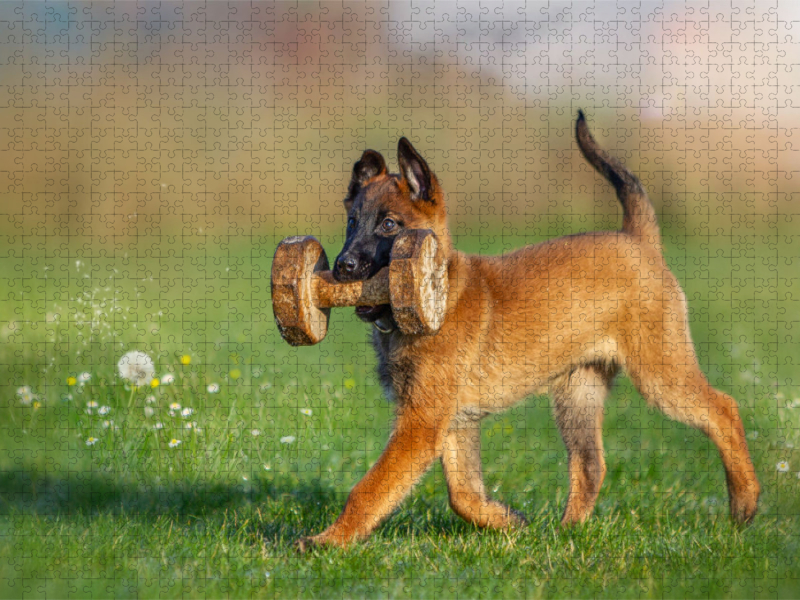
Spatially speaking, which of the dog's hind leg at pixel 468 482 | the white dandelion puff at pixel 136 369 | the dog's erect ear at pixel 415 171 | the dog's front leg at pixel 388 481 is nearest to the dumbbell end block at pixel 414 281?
the dog's front leg at pixel 388 481

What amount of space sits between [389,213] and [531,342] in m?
1.07

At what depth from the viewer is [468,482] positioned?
466 centimetres

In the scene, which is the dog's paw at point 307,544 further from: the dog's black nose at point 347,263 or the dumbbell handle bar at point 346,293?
the dog's black nose at point 347,263

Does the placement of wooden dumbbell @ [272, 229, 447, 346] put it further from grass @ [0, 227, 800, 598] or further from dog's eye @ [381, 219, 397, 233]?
grass @ [0, 227, 800, 598]

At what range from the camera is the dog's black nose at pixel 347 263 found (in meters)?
4.13

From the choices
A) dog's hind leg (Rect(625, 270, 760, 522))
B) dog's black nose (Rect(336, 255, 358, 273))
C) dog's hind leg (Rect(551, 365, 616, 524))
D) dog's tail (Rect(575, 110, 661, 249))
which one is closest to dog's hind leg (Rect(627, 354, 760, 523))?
dog's hind leg (Rect(625, 270, 760, 522))

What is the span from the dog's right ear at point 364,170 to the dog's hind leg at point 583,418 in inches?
64.7

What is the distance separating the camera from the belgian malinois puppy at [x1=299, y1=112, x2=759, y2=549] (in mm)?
4355

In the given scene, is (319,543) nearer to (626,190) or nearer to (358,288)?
(358,288)

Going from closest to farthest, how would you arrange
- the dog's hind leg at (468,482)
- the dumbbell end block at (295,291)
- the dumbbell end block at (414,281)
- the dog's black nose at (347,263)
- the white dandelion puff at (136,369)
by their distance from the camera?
the dumbbell end block at (414,281) < the dumbbell end block at (295,291) < the dog's black nose at (347,263) < the dog's hind leg at (468,482) < the white dandelion puff at (136,369)

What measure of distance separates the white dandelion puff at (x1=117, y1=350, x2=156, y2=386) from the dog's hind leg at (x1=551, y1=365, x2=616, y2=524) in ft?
8.29

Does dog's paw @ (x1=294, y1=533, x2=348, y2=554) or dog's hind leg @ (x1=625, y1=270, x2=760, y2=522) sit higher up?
dog's hind leg @ (x1=625, y1=270, x2=760, y2=522)

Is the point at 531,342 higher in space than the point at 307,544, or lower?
higher

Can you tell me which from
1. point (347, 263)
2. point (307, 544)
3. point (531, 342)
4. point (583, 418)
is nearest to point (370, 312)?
point (347, 263)
